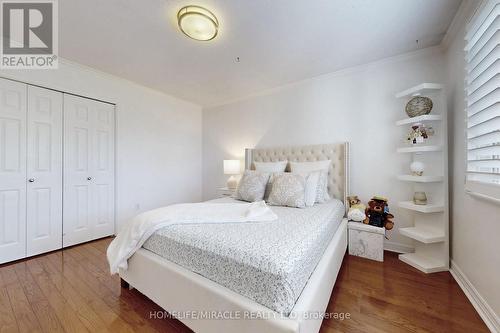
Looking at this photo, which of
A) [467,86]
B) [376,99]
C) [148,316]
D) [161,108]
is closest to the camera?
[148,316]

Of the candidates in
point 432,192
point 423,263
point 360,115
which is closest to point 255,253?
point 423,263

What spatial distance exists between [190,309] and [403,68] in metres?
3.24

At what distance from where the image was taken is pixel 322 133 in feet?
9.55

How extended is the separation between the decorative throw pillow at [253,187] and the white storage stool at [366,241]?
112 centimetres

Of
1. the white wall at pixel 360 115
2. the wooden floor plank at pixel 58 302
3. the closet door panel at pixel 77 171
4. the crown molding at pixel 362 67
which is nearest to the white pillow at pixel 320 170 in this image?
the white wall at pixel 360 115

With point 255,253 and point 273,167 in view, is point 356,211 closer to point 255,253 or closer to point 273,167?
point 273,167

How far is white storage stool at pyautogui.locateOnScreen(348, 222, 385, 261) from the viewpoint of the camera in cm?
216

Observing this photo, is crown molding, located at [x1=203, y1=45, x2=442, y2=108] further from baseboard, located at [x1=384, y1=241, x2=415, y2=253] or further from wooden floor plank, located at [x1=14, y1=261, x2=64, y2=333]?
wooden floor plank, located at [x1=14, y1=261, x2=64, y2=333]

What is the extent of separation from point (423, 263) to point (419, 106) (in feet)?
5.32

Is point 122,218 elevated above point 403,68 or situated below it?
below

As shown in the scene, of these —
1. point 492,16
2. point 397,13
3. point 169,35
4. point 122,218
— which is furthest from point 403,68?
point 122,218

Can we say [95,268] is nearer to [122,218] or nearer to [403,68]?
[122,218]

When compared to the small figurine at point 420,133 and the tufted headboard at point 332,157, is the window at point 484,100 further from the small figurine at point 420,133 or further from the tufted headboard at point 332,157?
the tufted headboard at point 332,157

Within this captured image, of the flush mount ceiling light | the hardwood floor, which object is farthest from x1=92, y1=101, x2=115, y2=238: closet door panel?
the flush mount ceiling light
